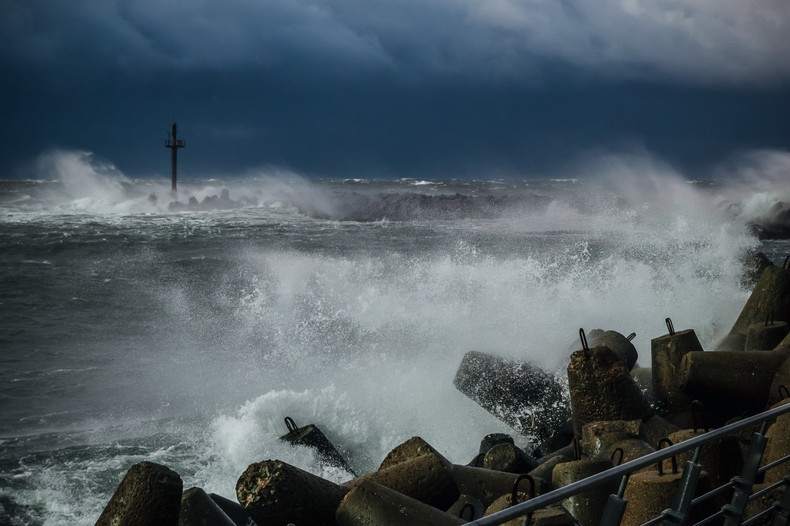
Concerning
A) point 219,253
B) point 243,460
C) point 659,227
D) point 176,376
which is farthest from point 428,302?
point 659,227

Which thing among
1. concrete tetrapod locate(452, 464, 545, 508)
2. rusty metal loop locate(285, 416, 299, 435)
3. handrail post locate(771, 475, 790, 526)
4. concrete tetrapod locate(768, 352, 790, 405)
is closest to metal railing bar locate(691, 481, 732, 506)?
handrail post locate(771, 475, 790, 526)

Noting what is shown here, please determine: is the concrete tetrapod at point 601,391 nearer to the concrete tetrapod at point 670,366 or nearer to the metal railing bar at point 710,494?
the concrete tetrapod at point 670,366

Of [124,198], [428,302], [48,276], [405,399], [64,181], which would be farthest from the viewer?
[64,181]

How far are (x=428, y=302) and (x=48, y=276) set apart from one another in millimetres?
11923

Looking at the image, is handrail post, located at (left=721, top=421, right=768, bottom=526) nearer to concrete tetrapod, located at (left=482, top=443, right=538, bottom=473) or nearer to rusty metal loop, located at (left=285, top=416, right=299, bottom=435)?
concrete tetrapod, located at (left=482, top=443, right=538, bottom=473)

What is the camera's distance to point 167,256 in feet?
78.8

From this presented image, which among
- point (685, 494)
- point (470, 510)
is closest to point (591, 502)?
point (470, 510)

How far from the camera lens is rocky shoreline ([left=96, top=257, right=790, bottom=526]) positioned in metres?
3.34

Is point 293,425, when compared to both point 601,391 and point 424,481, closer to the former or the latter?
point 424,481

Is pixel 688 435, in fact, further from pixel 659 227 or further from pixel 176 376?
pixel 659 227

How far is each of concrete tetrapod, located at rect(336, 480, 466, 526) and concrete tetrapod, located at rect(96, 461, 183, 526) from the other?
75cm

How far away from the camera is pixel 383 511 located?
Result: 3.36 meters

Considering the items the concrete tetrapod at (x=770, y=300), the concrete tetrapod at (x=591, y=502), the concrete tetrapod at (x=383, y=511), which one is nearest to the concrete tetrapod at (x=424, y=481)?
the concrete tetrapod at (x=383, y=511)

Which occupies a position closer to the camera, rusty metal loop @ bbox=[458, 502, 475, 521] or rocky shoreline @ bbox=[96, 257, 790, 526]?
rocky shoreline @ bbox=[96, 257, 790, 526]
